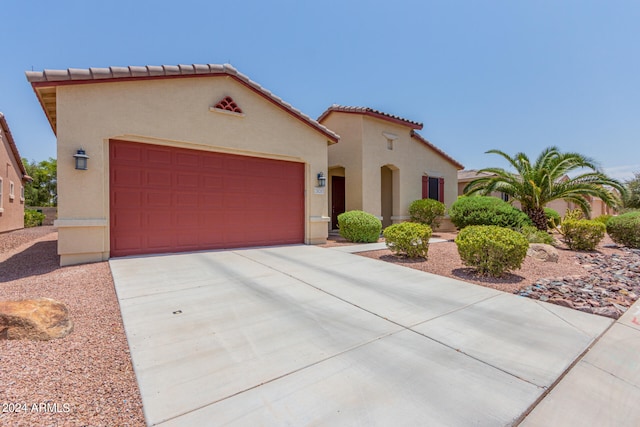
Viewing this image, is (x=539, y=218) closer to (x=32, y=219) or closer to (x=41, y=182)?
(x=32, y=219)

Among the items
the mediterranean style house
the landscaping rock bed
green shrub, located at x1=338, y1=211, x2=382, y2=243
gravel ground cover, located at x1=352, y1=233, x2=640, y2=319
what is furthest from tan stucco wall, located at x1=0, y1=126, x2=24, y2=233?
the landscaping rock bed

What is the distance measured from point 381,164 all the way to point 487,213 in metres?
4.86

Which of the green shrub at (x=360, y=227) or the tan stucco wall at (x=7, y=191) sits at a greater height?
the tan stucco wall at (x=7, y=191)

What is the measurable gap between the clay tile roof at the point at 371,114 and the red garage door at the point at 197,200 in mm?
4169

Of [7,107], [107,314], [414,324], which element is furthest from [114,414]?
[7,107]

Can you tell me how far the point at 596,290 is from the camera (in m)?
5.00

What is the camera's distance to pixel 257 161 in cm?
895

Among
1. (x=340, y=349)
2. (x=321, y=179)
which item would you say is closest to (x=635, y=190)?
(x=321, y=179)

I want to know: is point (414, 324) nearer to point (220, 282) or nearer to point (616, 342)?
point (616, 342)

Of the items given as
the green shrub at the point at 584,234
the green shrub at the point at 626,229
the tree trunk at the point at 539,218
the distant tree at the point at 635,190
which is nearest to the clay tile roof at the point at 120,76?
the green shrub at the point at 584,234

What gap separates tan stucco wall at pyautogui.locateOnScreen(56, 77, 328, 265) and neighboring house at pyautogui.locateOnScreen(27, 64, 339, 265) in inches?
0.9

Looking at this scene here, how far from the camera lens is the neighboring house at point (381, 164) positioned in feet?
40.6

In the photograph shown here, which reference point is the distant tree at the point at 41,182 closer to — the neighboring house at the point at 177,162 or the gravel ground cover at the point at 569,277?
the neighboring house at the point at 177,162

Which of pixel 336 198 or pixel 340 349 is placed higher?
pixel 336 198
